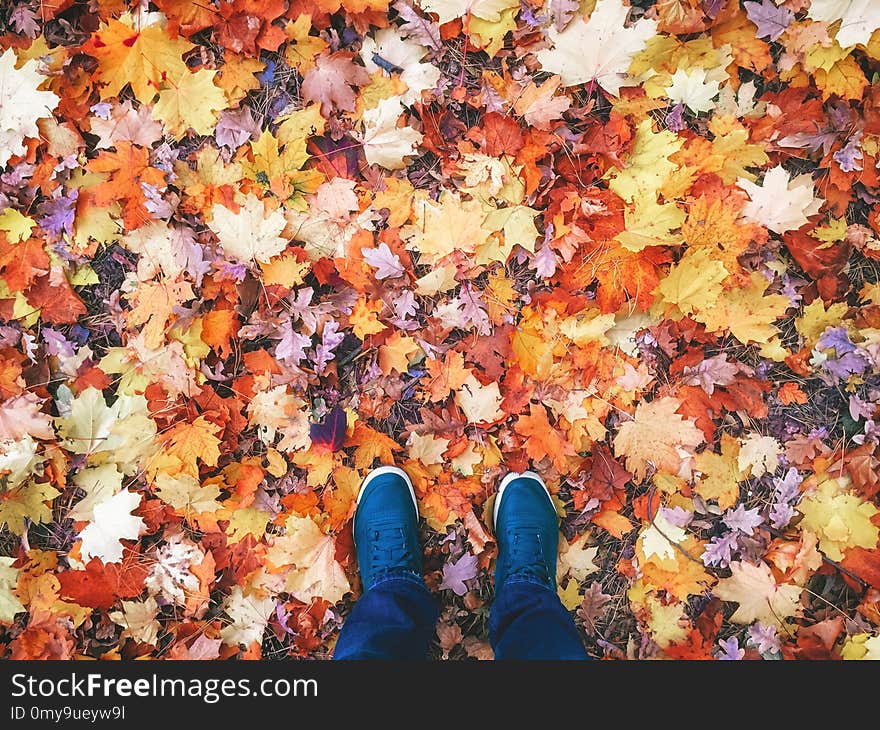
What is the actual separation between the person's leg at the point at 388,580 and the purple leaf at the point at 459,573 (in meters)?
0.11

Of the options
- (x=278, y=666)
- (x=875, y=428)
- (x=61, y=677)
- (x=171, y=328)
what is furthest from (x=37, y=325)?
(x=875, y=428)

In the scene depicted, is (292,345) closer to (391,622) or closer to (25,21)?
(391,622)

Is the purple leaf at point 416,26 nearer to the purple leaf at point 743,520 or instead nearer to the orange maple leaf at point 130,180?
the orange maple leaf at point 130,180

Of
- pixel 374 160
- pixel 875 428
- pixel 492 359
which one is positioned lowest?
pixel 875 428

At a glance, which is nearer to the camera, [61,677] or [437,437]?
[61,677]

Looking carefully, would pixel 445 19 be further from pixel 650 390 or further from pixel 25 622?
pixel 25 622

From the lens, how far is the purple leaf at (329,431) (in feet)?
6.93

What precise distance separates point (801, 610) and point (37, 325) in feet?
9.40

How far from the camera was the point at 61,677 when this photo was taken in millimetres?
1946

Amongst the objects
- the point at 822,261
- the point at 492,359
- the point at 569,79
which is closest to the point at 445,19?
the point at 569,79

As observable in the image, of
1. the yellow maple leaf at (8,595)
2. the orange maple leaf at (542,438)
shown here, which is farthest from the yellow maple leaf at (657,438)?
the yellow maple leaf at (8,595)

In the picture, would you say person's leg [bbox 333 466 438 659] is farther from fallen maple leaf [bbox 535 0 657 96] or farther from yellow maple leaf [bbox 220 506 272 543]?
fallen maple leaf [bbox 535 0 657 96]

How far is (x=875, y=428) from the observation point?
2.13 meters

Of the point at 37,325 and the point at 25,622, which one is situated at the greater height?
the point at 37,325
